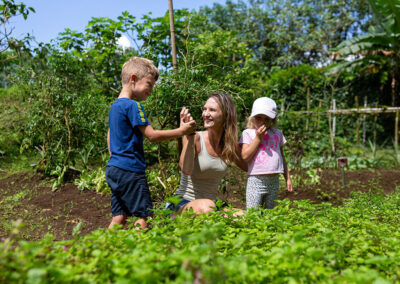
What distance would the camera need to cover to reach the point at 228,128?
115 inches

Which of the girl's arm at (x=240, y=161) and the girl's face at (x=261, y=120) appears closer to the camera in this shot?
the girl's arm at (x=240, y=161)

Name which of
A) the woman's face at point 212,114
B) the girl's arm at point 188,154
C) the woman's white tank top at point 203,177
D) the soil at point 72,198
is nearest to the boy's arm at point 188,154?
the girl's arm at point 188,154

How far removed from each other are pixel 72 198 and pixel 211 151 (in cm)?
303

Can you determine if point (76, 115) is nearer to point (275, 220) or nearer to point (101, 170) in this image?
point (101, 170)

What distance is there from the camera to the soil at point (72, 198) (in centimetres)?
392

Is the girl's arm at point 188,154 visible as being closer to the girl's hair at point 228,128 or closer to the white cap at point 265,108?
the girl's hair at point 228,128

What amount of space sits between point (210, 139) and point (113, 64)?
3.82 m

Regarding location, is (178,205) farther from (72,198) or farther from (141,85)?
(72,198)

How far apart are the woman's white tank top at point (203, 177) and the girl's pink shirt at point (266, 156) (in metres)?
0.38

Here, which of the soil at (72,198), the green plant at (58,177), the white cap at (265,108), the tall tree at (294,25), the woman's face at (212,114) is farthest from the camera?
the tall tree at (294,25)

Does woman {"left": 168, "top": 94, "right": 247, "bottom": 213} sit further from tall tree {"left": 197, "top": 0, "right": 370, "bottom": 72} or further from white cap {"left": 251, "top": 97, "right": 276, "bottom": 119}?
tall tree {"left": 197, "top": 0, "right": 370, "bottom": 72}

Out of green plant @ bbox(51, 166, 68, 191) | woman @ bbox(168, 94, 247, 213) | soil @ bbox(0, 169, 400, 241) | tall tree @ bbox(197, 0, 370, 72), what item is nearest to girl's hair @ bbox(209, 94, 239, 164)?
woman @ bbox(168, 94, 247, 213)

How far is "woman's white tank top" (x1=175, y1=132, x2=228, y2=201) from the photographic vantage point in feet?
9.28

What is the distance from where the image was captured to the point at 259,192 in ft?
10.2
